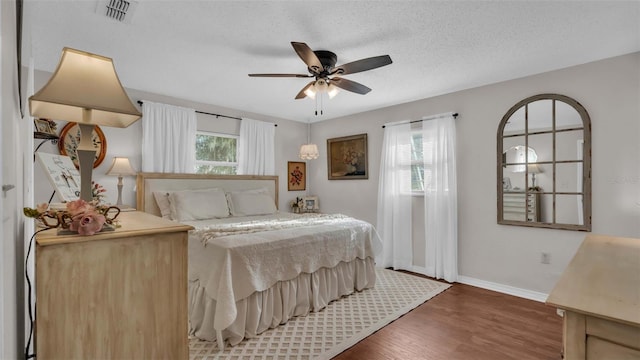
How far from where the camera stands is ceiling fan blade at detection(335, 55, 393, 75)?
7.37 feet

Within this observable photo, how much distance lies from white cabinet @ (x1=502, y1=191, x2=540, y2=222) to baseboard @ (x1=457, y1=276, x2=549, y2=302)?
775mm

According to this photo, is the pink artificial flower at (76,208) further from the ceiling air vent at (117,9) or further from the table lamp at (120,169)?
the table lamp at (120,169)

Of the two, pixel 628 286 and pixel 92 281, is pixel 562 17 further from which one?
pixel 92 281

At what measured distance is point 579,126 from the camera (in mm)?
2963

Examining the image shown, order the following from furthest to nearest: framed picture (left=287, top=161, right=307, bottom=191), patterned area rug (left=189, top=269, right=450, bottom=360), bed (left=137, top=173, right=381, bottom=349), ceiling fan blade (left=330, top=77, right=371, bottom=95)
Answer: framed picture (left=287, top=161, right=307, bottom=191) → ceiling fan blade (left=330, top=77, right=371, bottom=95) → bed (left=137, top=173, right=381, bottom=349) → patterned area rug (left=189, top=269, right=450, bottom=360)

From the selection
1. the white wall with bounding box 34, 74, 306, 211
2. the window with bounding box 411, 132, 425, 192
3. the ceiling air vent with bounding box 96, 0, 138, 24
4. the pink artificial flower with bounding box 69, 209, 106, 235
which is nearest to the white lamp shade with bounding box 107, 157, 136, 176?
the white wall with bounding box 34, 74, 306, 211

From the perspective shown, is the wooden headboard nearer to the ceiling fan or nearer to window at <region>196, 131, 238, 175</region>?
window at <region>196, 131, 238, 175</region>

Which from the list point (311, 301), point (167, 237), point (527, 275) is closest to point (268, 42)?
point (167, 237)

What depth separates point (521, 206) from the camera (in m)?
3.32

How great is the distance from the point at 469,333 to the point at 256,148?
3743 mm

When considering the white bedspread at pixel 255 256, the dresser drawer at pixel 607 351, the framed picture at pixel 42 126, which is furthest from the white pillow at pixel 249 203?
the dresser drawer at pixel 607 351

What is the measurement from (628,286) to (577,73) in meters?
2.81

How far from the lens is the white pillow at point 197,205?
11.8 feet

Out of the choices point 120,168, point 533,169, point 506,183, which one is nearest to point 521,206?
point 506,183
